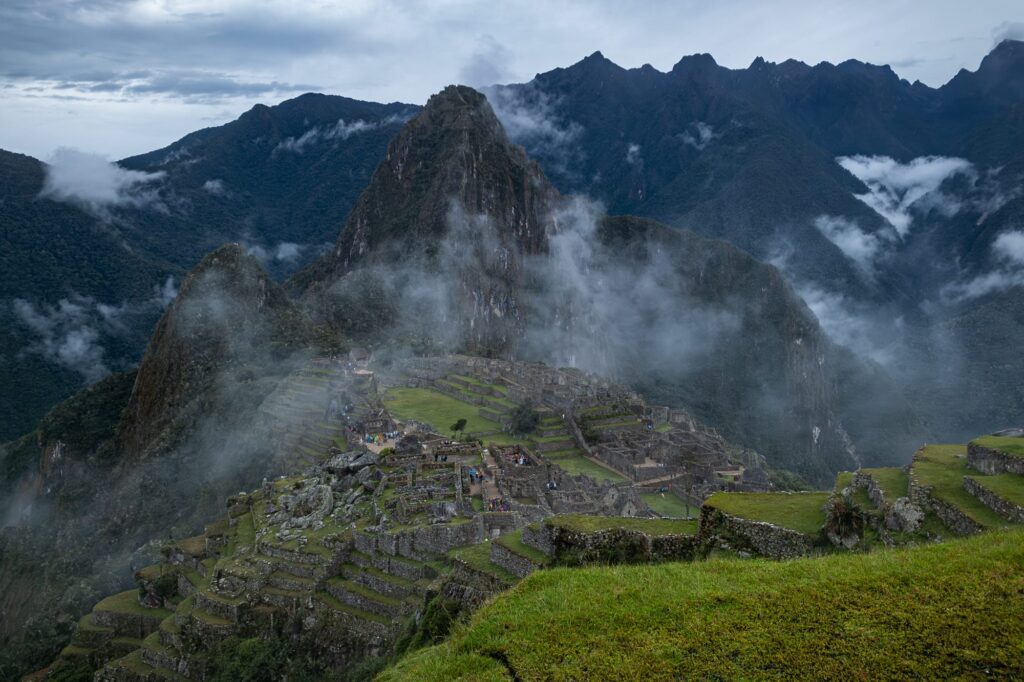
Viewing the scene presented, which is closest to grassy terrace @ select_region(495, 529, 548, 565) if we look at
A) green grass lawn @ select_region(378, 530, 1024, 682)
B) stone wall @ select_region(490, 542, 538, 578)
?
stone wall @ select_region(490, 542, 538, 578)

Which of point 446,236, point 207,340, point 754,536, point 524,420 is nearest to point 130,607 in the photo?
point 754,536

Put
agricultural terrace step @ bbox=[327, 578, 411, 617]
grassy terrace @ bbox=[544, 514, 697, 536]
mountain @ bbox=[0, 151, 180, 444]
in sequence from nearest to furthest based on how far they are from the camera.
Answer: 1. grassy terrace @ bbox=[544, 514, 697, 536]
2. agricultural terrace step @ bbox=[327, 578, 411, 617]
3. mountain @ bbox=[0, 151, 180, 444]

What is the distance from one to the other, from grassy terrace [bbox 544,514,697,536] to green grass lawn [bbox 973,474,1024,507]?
4782 mm

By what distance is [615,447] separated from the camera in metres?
52.7

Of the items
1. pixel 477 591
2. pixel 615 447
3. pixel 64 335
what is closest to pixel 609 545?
pixel 477 591

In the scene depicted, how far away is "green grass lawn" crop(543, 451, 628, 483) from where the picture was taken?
45491mm

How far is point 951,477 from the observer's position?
43.5ft

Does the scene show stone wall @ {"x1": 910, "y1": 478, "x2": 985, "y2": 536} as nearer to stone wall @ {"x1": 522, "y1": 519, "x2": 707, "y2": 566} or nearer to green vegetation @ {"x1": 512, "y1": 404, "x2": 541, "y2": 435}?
stone wall @ {"x1": 522, "y1": 519, "x2": 707, "y2": 566}

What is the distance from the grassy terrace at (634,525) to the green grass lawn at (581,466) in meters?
29.6

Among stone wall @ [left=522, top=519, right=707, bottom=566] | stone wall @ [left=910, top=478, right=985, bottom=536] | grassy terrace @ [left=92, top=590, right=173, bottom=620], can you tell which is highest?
stone wall @ [left=910, top=478, right=985, bottom=536]

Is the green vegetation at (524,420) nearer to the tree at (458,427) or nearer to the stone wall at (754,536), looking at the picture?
the tree at (458,427)

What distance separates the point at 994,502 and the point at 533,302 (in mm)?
161713

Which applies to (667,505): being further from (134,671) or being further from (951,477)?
(951,477)

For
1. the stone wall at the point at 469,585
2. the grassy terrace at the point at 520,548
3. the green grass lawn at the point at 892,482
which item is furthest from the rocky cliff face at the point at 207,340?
the green grass lawn at the point at 892,482
